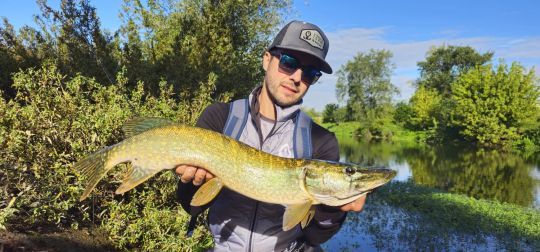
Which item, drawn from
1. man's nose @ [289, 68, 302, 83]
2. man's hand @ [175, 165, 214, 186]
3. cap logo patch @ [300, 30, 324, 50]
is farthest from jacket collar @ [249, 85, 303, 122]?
man's hand @ [175, 165, 214, 186]

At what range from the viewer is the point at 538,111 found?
49.3 m

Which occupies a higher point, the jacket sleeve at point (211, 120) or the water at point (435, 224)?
the jacket sleeve at point (211, 120)

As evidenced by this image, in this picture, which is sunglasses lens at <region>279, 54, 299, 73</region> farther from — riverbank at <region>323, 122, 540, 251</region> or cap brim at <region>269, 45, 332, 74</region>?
riverbank at <region>323, 122, 540, 251</region>

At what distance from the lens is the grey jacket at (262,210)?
2.86m

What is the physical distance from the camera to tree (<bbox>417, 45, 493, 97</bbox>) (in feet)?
249

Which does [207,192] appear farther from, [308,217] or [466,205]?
[466,205]

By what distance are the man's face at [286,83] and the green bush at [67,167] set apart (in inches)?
133

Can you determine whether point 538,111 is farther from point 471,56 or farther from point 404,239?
point 404,239

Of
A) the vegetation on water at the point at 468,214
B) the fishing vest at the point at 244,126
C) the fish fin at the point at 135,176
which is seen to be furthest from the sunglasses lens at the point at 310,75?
the vegetation on water at the point at 468,214

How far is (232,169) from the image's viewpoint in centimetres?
268

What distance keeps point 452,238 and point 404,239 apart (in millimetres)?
1438

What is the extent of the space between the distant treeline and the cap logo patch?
160ft

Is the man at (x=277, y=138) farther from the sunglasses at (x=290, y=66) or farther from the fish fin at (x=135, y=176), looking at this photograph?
the fish fin at (x=135, y=176)

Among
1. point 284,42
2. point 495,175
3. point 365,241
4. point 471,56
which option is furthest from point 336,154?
point 471,56
